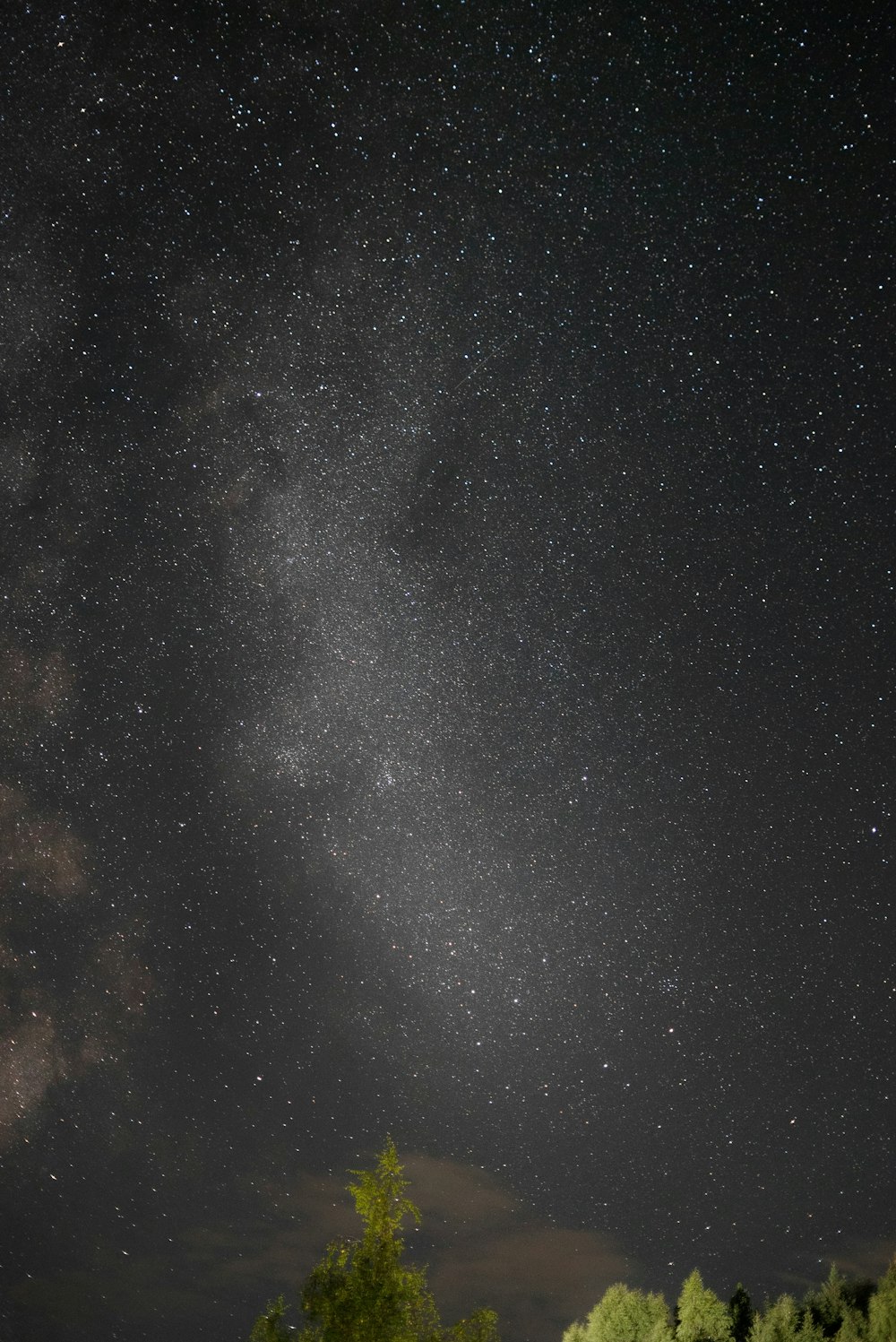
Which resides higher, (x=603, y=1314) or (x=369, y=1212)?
(x=369, y=1212)

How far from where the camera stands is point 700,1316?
69.5 ft

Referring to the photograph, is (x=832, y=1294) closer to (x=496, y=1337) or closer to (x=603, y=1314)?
(x=603, y=1314)

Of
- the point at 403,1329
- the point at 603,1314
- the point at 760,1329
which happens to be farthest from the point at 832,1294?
the point at 403,1329

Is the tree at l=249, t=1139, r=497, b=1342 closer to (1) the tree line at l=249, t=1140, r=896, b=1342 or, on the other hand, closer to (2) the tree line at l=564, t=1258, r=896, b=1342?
(1) the tree line at l=249, t=1140, r=896, b=1342

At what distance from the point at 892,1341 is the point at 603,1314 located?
6958 mm

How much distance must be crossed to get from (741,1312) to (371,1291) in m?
13.8

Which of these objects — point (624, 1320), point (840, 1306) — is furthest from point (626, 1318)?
point (840, 1306)

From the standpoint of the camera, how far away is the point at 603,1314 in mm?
21703

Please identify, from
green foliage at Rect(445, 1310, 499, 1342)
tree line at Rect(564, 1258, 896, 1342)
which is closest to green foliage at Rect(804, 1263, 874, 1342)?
tree line at Rect(564, 1258, 896, 1342)

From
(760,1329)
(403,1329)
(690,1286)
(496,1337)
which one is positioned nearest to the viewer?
(403,1329)

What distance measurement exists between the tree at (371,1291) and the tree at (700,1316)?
9.02 meters

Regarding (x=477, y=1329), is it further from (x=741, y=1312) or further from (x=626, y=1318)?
(x=741, y=1312)

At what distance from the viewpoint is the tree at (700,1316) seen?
20.9 meters

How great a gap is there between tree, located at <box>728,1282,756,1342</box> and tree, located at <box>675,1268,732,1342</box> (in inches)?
16.8
